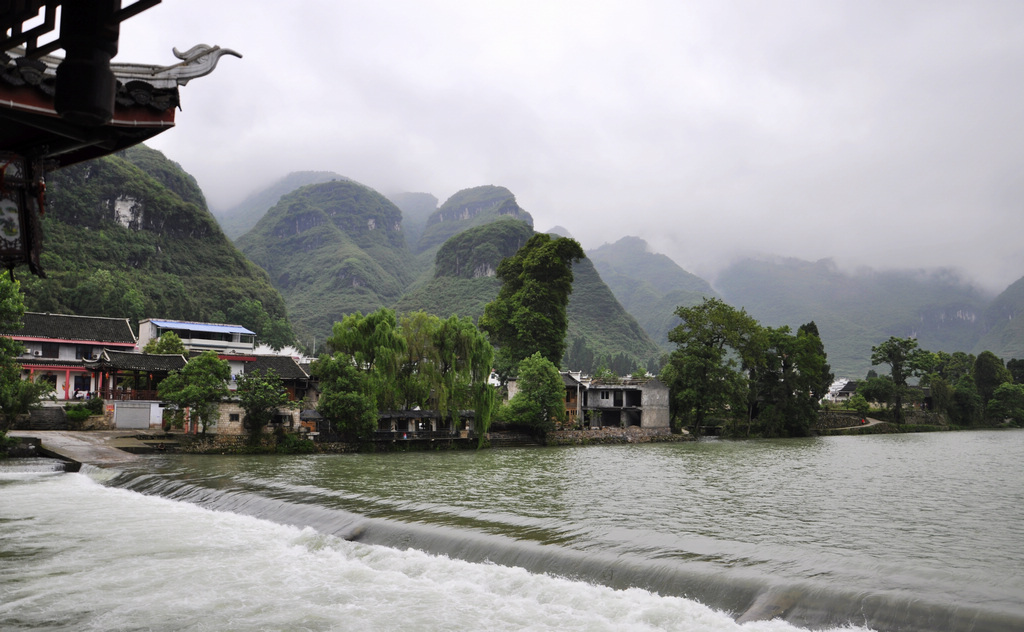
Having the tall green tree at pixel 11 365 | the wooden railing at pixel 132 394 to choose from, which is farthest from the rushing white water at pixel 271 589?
the wooden railing at pixel 132 394

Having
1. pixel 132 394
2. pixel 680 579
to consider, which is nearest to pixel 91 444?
pixel 132 394

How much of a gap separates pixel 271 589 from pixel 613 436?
49604mm

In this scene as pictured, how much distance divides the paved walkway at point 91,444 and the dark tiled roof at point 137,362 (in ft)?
15.6

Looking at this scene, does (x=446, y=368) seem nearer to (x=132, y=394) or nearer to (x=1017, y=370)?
(x=132, y=394)

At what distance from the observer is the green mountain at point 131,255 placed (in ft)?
261

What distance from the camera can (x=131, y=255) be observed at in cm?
10081

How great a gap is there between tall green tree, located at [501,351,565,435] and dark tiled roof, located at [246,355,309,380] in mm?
17216

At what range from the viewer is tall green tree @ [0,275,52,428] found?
29109 mm

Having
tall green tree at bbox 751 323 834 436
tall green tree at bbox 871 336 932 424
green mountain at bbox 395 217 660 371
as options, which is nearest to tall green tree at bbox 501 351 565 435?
tall green tree at bbox 751 323 834 436

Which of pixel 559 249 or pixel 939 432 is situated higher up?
pixel 559 249

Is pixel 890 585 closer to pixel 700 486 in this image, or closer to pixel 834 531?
pixel 834 531

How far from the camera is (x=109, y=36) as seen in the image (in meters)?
5.14

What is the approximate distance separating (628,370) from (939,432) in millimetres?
72175

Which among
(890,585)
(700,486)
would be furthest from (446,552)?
(700,486)
